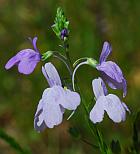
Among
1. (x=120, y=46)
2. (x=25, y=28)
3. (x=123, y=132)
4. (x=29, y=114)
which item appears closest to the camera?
(x=123, y=132)

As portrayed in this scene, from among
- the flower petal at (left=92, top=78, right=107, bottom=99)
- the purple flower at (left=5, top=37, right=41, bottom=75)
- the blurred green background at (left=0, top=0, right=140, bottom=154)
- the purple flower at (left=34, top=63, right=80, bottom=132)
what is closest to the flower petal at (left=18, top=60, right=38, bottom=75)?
the purple flower at (left=5, top=37, right=41, bottom=75)

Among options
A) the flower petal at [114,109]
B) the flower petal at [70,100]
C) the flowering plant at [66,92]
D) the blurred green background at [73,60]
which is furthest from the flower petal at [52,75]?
the blurred green background at [73,60]

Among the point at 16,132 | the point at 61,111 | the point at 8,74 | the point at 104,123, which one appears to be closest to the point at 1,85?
the point at 8,74

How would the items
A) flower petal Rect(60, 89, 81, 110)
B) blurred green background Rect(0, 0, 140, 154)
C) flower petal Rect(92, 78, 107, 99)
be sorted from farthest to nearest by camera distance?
blurred green background Rect(0, 0, 140, 154) < flower petal Rect(92, 78, 107, 99) < flower petal Rect(60, 89, 81, 110)

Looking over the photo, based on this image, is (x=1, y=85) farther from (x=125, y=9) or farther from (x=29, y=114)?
(x=125, y=9)

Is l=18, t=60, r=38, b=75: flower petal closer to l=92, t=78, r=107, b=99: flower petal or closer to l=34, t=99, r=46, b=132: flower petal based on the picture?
l=34, t=99, r=46, b=132: flower petal

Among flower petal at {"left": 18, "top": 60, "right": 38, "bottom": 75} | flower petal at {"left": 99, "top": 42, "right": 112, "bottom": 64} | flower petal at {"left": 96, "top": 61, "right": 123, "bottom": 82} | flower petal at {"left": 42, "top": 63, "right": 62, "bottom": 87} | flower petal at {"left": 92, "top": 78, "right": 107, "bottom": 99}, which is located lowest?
flower petal at {"left": 92, "top": 78, "right": 107, "bottom": 99}

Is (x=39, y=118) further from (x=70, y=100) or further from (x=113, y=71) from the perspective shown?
(x=113, y=71)
